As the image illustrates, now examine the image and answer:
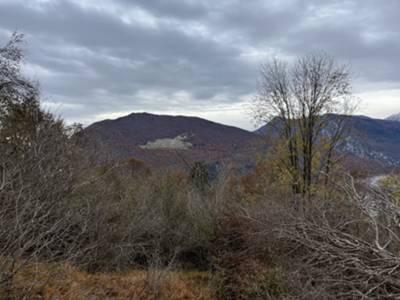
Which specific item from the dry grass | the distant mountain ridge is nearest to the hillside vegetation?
the dry grass

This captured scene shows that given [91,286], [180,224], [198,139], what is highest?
[198,139]

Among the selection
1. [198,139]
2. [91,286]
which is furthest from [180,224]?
[198,139]

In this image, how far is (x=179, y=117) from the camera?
96875mm

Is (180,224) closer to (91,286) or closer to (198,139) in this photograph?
(91,286)

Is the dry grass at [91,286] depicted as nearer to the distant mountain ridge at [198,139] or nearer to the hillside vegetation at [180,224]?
the hillside vegetation at [180,224]

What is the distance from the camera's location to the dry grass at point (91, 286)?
4613 millimetres

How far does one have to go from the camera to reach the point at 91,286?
678cm

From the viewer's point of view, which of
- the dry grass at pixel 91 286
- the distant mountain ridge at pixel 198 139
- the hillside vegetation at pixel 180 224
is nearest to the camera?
the dry grass at pixel 91 286

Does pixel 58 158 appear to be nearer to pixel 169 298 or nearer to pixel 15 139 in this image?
pixel 15 139

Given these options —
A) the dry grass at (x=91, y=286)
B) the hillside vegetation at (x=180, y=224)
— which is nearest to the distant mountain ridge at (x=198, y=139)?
the hillside vegetation at (x=180, y=224)

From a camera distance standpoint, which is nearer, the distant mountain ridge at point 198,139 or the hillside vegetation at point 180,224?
the hillside vegetation at point 180,224

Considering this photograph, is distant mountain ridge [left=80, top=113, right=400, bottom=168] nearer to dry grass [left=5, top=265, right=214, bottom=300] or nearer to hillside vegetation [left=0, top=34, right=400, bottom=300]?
hillside vegetation [left=0, top=34, right=400, bottom=300]

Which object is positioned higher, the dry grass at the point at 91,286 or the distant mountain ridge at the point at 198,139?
the distant mountain ridge at the point at 198,139

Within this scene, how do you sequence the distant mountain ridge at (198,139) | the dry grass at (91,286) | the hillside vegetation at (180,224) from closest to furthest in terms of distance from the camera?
Result: the dry grass at (91,286) → the hillside vegetation at (180,224) → the distant mountain ridge at (198,139)
